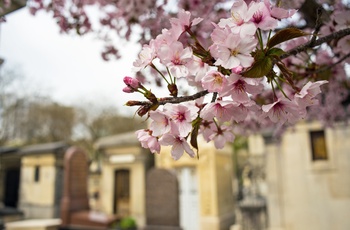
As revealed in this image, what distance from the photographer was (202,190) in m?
11.6

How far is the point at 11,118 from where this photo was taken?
23938mm

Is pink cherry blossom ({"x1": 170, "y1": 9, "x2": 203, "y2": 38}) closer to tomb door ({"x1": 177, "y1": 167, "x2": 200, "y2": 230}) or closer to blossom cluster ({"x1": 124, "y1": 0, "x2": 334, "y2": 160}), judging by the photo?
blossom cluster ({"x1": 124, "y1": 0, "x2": 334, "y2": 160})

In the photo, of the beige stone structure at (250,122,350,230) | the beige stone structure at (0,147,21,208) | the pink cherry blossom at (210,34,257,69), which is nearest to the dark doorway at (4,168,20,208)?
the beige stone structure at (0,147,21,208)

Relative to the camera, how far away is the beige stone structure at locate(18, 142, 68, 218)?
13.6 metres

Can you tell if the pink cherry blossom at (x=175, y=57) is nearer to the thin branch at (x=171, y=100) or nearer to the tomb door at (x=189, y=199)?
the thin branch at (x=171, y=100)

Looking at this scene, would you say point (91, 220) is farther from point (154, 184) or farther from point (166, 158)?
point (166, 158)

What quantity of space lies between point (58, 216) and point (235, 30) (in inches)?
568

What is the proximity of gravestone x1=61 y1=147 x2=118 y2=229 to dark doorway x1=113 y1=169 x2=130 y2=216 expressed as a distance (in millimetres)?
1698

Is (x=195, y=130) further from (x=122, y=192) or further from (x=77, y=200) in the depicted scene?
(x=122, y=192)

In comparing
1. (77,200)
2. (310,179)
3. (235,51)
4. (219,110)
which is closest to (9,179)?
(77,200)

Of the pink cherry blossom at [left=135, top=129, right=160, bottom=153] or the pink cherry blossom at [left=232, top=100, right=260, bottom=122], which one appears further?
the pink cherry blossom at [left=135, top=129, right=160, bottom=153]

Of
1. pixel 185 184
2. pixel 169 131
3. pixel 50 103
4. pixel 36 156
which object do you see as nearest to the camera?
pixel 169 131

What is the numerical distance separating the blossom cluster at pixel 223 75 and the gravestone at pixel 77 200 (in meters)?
9.22

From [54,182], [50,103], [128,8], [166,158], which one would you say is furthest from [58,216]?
[50,103]
